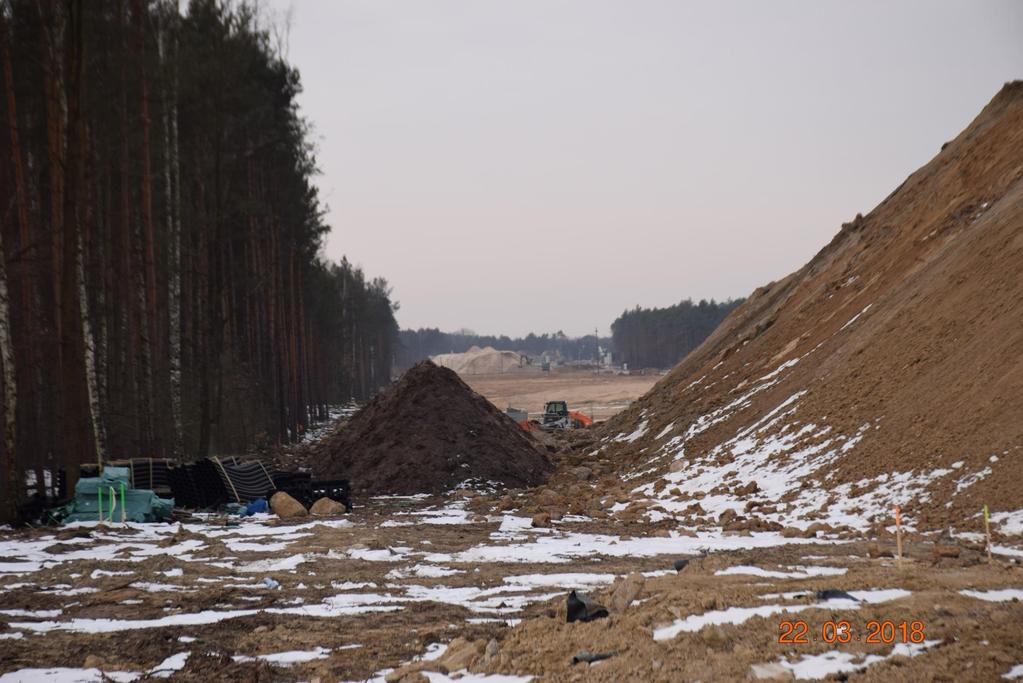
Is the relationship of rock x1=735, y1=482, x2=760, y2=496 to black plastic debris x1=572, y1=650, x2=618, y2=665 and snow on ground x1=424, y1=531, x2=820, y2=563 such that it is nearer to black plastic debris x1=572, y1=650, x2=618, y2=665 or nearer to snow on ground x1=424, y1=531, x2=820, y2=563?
snow on ground x1=424, y1=531, x2=820, y2=563

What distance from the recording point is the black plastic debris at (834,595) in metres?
6.82

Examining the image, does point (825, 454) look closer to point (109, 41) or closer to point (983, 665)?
point (983, 665)

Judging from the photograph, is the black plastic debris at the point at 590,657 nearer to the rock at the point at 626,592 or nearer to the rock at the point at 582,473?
the rock at the point at 626,592

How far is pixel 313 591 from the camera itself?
971 cm

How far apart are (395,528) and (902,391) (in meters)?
9.91

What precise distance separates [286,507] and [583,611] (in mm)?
10695

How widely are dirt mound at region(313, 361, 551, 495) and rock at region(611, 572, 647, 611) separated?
13476 millimetres

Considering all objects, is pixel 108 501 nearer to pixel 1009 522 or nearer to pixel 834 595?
pixel 834 595

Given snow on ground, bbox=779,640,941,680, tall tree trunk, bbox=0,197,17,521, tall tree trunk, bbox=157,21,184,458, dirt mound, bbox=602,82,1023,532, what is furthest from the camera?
tall tree trunk, bbox=157,21,184,458

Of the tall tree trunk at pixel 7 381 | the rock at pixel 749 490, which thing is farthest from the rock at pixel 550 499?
the tall tree trunk at pixel 7 381

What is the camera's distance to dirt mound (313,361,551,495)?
71.4 feet

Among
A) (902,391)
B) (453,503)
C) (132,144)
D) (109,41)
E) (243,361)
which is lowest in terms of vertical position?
(453,503)

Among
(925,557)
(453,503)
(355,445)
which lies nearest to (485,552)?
(925,557)

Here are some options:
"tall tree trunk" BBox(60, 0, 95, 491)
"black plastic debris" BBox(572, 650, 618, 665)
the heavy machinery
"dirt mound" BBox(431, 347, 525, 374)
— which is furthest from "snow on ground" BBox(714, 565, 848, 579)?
"dirt mound" BBox(431, 347, 525, 374)
